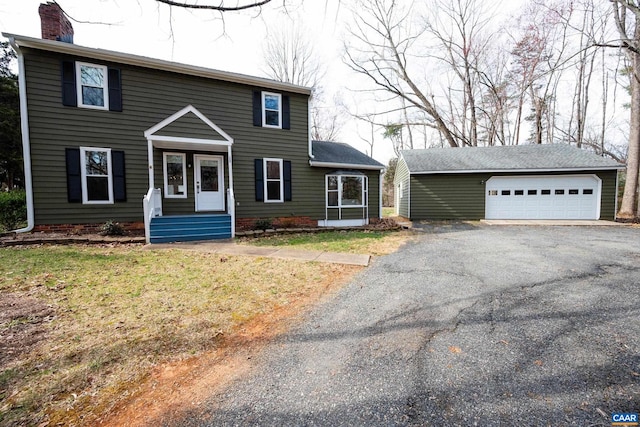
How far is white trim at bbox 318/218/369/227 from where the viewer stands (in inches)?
426

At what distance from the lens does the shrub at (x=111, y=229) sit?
743 centimetres

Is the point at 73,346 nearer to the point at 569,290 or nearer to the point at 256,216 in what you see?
the point at 569,290

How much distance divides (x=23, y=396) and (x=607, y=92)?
31.6m

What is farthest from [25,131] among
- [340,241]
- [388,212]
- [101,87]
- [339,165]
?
[388,212]

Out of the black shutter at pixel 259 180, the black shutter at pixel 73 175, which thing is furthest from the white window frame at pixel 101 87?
the black shutter at pixel 259 180

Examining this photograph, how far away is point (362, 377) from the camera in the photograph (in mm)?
2064

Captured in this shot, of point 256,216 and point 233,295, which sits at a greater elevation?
point 256,216

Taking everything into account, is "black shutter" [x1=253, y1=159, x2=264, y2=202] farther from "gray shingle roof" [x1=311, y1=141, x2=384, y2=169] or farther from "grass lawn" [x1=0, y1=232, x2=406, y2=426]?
"grass lawn" [x1=0, y1=232, x2=406, y2=426]

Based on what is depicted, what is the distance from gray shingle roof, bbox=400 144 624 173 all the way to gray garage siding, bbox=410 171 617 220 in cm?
44

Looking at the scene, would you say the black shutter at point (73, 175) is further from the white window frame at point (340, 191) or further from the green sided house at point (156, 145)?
the white window frame at point (340, 191)

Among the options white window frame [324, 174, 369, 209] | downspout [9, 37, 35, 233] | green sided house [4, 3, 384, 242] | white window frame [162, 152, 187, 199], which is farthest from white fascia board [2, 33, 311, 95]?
white window frame [324, 174, 369, 209]

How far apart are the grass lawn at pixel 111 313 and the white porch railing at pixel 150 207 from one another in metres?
1.35

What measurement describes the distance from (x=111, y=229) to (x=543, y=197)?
696 inches

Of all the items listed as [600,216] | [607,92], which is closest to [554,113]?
[607,92]
